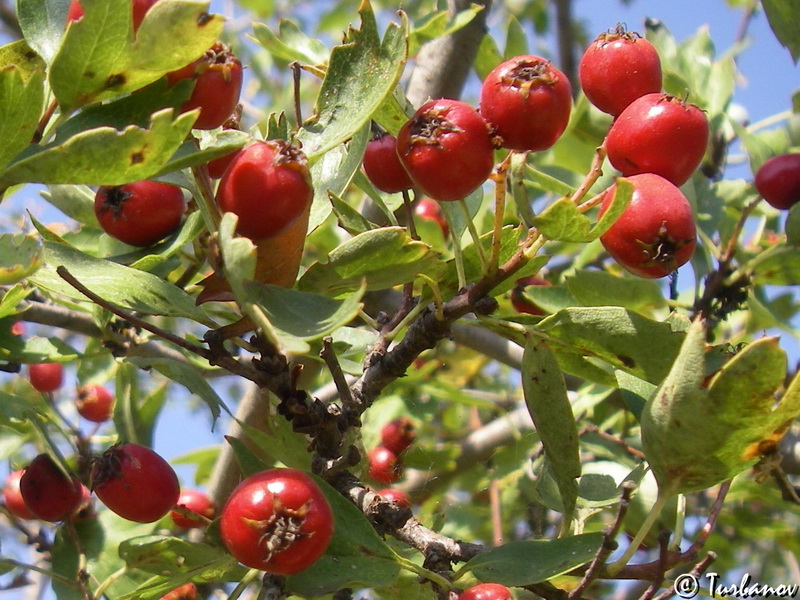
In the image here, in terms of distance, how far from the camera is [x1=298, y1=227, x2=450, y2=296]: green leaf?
1253 mm

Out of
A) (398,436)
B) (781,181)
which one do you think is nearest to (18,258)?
(781,181)

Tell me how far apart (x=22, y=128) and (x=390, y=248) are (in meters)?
0.52

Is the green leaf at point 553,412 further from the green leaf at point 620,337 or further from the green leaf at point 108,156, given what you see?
the green leaf at point 108,156

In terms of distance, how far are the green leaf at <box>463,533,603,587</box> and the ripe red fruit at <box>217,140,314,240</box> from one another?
0.61 m

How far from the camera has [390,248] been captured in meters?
1.27

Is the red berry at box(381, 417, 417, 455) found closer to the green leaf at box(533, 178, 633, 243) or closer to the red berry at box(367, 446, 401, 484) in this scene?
the red berry at box(367, 446, 401, 484)

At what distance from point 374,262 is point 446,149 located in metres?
0.20

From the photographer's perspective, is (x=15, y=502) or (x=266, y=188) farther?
(x=15, y=502)

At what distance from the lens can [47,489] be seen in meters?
1.95

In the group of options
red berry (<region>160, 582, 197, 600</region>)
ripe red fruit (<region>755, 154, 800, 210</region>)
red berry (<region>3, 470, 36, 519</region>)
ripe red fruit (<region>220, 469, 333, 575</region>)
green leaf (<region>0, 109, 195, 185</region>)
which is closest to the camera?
green leaf (<region>0, 109, 195, 185</region>)

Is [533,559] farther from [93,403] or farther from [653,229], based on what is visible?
[93,403]

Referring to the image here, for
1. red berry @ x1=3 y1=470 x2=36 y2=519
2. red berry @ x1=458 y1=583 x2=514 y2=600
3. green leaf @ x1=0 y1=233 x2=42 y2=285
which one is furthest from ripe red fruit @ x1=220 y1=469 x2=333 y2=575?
red berry @ x1=3 y1=470 x2=36 y2=519

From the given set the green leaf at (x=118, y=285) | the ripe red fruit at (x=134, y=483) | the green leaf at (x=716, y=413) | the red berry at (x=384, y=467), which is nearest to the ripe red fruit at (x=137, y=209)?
the green leaf at (x=118, y=285)

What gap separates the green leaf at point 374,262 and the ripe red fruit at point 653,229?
27cm
